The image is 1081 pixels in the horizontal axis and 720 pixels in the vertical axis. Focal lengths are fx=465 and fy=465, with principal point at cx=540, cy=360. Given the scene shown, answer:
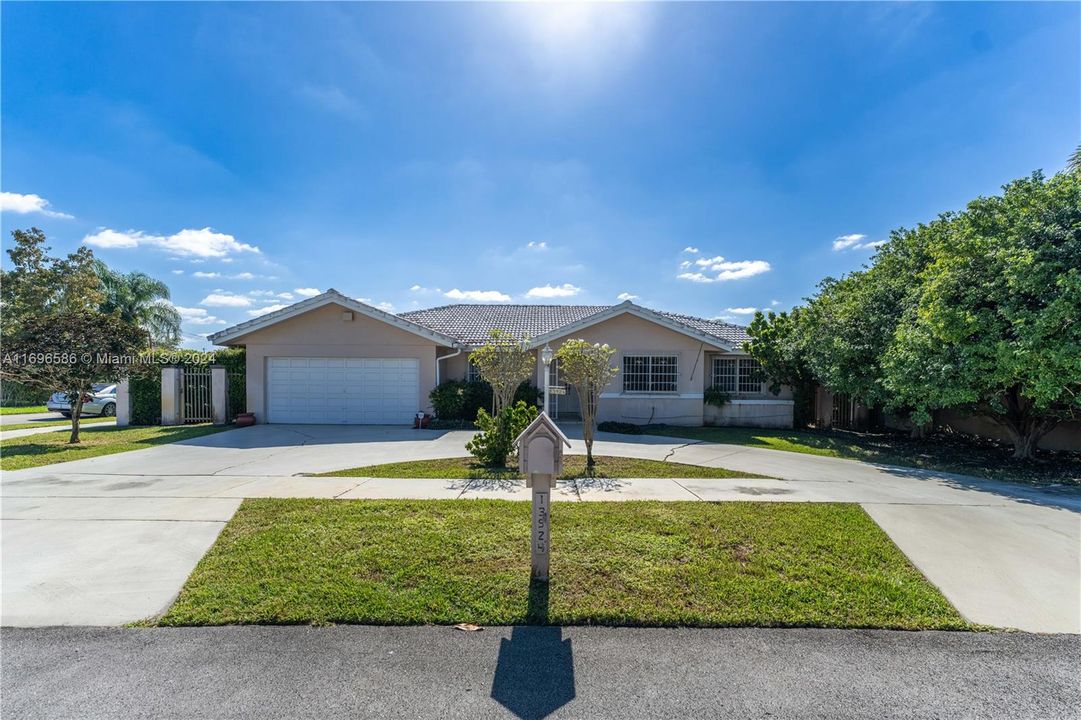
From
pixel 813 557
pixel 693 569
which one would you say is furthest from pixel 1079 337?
pixel 693 569

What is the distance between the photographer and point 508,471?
825 centimetres

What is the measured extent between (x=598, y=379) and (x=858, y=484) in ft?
15.1

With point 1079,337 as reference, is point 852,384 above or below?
below

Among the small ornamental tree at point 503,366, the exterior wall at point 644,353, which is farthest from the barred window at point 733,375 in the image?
the small ornamental tree at point 503,366

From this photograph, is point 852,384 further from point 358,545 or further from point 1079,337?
point 358,545

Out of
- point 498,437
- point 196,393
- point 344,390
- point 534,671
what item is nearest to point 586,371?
point 498,437

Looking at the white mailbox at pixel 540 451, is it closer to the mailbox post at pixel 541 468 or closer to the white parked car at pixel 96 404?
the mailbox post at pixel 541 468

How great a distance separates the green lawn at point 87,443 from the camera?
9.17 metres

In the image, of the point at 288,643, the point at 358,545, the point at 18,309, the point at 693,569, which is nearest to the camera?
the point at 288,643

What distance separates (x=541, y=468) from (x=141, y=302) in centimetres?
3236

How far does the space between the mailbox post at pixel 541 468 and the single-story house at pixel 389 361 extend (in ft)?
35.1

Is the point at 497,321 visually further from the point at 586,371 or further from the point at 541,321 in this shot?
the point at 586,371

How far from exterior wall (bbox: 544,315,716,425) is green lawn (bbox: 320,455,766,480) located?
6548 millimetres

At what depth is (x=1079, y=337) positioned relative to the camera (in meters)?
7.82
